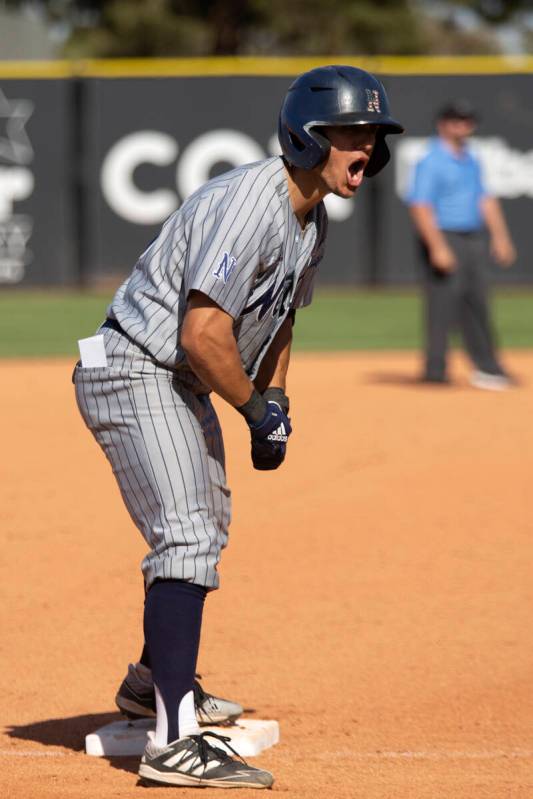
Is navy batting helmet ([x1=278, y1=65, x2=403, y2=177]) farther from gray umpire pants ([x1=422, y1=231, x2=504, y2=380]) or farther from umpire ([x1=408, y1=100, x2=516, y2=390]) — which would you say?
gray umpire pants ([x1=422, y1=231, x2=504, y2=380])

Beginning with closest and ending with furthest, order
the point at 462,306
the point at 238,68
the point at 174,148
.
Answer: the point at 462,306
the point at 174,148
the point at 238,68

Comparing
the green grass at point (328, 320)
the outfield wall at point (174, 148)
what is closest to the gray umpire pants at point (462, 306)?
the green grass at point (328, 320)

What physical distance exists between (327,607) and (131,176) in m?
13.1

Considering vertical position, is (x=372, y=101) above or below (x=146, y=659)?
Answer: above

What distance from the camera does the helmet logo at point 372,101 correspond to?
3783 mm

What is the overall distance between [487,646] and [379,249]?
1337 cm

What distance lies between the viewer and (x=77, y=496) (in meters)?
7.72

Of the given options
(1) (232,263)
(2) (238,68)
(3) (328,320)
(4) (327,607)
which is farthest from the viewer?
(2) (238,68)

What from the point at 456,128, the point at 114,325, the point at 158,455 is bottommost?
the point at 158,455

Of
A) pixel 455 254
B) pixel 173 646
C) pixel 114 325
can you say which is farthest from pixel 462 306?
pixel 173 646

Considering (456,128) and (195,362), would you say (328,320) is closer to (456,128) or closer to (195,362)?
(456,128)

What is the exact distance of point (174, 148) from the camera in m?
18.2

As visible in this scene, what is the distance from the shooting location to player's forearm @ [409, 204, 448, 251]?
10594mm

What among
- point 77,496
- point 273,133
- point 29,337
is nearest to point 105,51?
point 273,133
